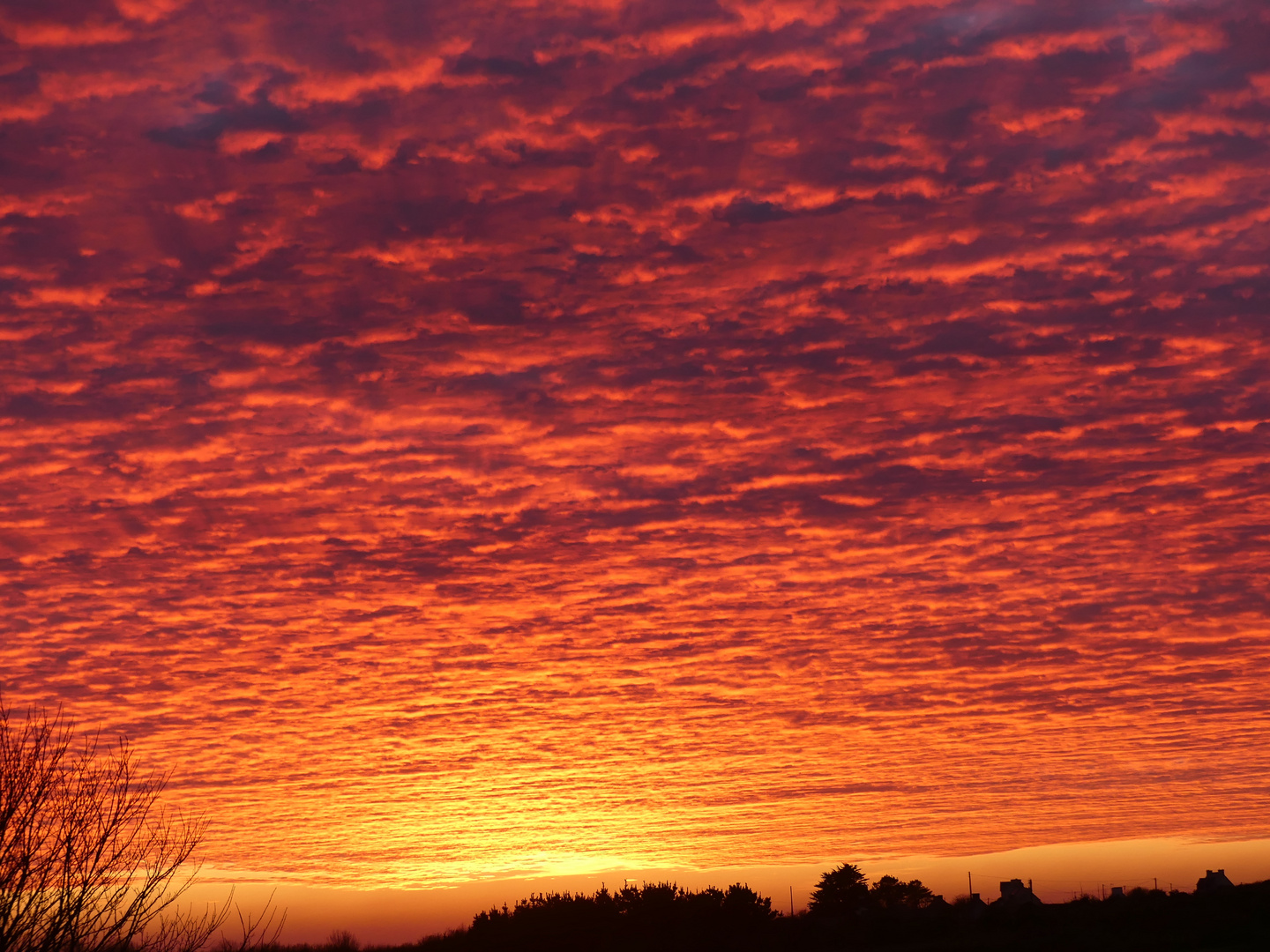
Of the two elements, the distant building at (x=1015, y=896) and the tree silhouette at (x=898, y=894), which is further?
the tree silhouette at (x=898, y=894)

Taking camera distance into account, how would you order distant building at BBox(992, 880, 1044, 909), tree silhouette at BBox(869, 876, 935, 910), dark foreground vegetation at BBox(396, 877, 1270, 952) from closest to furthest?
dark foreground vegetation at BBox(396, 877, 1270, 952)
distant building at BBox(992, 880, 1044, 909)
tree silhouette at BBox(869, 876, 935, 910)

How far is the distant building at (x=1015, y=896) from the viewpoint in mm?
64688

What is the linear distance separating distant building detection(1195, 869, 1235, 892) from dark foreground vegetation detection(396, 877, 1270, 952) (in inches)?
59.0

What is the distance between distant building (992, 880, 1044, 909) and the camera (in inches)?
2547

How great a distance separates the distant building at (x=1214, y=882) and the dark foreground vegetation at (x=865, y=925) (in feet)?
4.92

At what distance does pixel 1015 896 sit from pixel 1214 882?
412 inches

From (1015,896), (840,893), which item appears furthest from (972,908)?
(840,893)

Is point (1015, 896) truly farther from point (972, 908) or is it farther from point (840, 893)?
point (840, 893)

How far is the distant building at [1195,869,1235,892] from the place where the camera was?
5994 cm

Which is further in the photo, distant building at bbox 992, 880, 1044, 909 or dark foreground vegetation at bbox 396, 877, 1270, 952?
distant building at bbox 992, 880, 1044, 909

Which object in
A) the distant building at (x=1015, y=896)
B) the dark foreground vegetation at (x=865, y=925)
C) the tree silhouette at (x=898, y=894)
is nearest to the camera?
the dark foreground vegetation at (x=865, y=925)

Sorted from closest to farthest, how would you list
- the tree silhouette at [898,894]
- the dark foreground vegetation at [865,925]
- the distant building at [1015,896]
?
the dark foreground vegetation at [865,925]
the distant building at [1015,896]
the tree silhouette at [898,894]

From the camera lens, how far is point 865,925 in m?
68.5

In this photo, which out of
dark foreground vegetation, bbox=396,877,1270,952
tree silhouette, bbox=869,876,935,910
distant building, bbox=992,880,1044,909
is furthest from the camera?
tree silhouette, bbox=869,876,935,910
